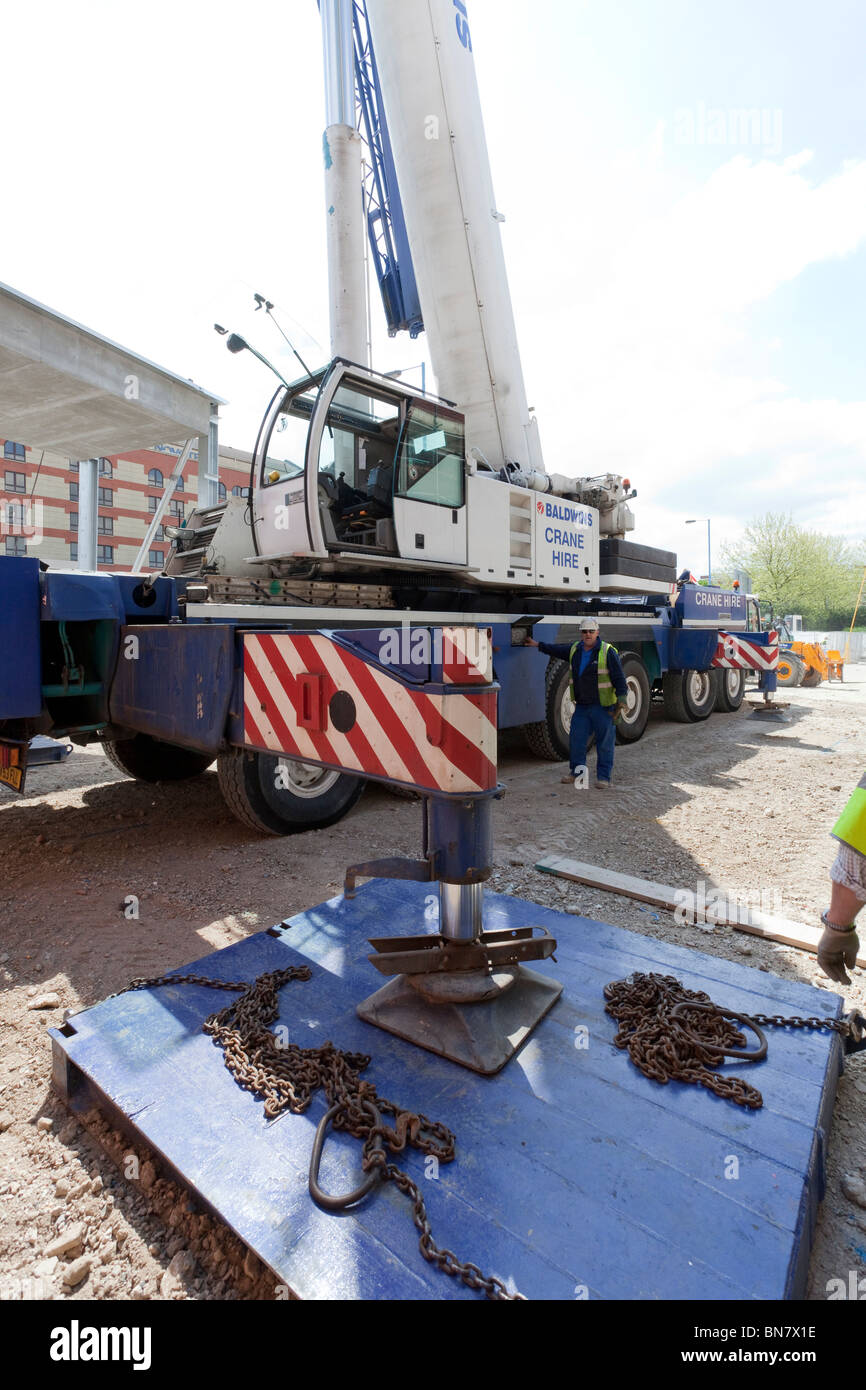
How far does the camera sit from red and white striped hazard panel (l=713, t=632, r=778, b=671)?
10747mm

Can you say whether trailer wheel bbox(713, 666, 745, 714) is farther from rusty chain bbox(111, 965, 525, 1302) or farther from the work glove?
rusty chain bbox(111, 965, 525, 1302)

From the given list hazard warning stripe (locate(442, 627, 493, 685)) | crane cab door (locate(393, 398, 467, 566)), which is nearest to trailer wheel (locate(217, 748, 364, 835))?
crane cab door (locate(393, 398, 467, 566))

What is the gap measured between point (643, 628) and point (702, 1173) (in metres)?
7.39

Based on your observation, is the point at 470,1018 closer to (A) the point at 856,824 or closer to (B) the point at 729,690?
(A) the point at 856,824

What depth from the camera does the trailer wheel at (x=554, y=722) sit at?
6.99 m

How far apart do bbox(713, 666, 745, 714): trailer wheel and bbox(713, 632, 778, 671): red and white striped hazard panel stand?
0.37 metres

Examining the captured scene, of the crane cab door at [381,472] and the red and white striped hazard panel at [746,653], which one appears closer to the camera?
the crane cab door at [381,472]

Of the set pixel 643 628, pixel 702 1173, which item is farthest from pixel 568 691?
pixel 702 1173

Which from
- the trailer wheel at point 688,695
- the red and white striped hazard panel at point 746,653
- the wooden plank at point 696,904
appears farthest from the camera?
the red and white striped hazard panel at point 746,653

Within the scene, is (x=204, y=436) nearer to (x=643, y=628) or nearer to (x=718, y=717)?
(x=643, y=628)

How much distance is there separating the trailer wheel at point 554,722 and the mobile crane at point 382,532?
2 cm

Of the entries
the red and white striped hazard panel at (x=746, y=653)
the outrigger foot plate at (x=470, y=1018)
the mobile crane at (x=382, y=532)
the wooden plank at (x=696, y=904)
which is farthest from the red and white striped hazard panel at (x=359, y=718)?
the red and white striped hazard panel at (x=746, y=653)
